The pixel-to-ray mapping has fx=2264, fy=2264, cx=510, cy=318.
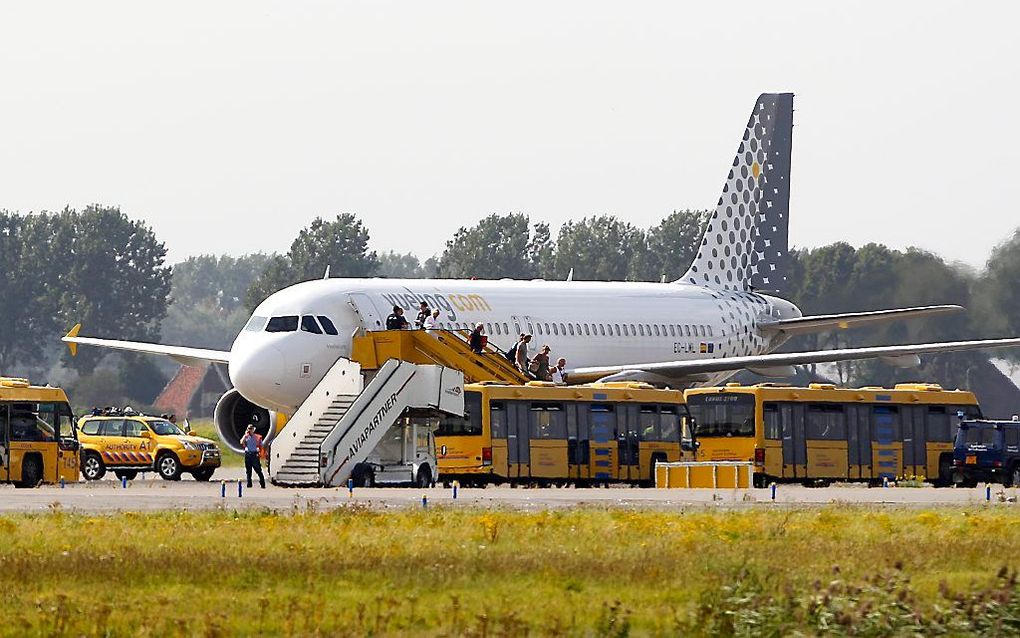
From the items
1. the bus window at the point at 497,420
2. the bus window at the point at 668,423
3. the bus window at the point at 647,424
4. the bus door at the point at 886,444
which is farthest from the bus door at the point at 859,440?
the bus window at the point at 497,420

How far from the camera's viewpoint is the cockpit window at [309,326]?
5269cm

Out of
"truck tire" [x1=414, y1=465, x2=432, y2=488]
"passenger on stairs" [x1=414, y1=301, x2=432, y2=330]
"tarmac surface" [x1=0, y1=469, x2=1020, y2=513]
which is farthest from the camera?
"passenger on stairs" [x1=414, y1=301, x2=432, y2=330]

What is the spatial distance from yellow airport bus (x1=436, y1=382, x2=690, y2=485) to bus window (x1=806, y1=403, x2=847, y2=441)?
307 centimetres

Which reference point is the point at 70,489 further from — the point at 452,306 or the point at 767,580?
the point at 767,580

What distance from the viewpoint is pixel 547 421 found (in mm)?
50531

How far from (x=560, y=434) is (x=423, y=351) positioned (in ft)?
12.4

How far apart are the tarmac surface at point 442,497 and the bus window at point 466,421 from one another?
1.40 meters

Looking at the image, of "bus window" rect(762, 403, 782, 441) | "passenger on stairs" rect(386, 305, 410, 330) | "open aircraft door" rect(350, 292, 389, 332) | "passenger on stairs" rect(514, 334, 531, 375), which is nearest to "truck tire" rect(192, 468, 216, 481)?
"open aircraft door" rect(350, 292, 389, 332)

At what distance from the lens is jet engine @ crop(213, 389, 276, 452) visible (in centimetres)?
5744

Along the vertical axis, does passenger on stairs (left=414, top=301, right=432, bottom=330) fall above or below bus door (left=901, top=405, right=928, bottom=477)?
above

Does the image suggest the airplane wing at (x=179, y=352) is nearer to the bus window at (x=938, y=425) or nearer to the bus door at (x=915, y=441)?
the bus door at (x=915, y=441)

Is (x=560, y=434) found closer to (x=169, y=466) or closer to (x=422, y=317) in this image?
(x=422, y=317)

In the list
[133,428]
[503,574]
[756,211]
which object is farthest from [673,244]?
[503,574]

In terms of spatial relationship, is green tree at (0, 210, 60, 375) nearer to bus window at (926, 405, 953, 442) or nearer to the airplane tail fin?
the airplane tail fin
